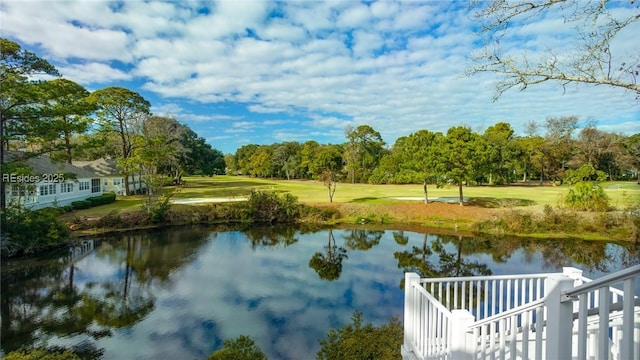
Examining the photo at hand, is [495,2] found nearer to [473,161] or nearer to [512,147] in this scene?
[473,161]

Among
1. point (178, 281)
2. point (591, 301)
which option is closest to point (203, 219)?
point (178, 281)

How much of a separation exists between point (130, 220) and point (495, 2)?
66.8 feet

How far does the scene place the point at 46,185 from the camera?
20.0 metres

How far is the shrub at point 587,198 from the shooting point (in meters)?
17.8

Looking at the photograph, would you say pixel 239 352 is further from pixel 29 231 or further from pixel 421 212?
pixel 421 212

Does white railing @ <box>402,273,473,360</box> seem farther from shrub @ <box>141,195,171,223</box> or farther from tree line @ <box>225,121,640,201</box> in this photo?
shrub @ <box>141,195,171,223</box>

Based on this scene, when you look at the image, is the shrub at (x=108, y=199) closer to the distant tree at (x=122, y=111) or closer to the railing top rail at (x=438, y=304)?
the distant tree at (x=122, y=111)

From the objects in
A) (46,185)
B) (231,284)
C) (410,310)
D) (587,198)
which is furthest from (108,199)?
(587,198)

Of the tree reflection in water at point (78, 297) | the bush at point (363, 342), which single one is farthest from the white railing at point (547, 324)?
the tree reflection in water at point (78, 297)

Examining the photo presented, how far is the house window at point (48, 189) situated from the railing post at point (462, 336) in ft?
76.6

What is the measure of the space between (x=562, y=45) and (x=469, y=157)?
18073mm

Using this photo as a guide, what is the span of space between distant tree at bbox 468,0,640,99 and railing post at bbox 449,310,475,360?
10.4ft

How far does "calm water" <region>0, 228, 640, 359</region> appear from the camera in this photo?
783 cm

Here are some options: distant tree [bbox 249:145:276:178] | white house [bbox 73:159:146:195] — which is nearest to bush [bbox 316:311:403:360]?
white house [bbox 73:159:146:195]
